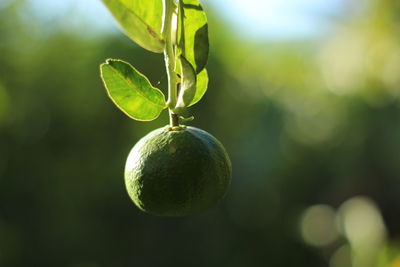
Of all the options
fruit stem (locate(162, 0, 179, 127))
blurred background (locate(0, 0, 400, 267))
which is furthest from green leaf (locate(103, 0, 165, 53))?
blurred background (locate(0, 0, 400, 267))

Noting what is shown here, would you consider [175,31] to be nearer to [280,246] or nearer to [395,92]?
[280,246]

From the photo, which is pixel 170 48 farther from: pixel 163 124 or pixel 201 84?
pixel 163 124

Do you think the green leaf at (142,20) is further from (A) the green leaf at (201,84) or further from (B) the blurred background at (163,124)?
(B) the blurred background at (163,124)

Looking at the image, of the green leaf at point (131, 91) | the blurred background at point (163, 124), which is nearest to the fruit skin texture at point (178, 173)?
the green leaf at point (131, 91)

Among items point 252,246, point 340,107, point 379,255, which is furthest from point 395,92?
point 379,255

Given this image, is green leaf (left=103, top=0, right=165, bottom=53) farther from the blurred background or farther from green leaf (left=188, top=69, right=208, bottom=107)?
the blurred background

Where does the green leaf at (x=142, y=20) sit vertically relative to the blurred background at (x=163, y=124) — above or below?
above

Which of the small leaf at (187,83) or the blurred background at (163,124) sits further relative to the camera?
the blurred background at (163,124)
